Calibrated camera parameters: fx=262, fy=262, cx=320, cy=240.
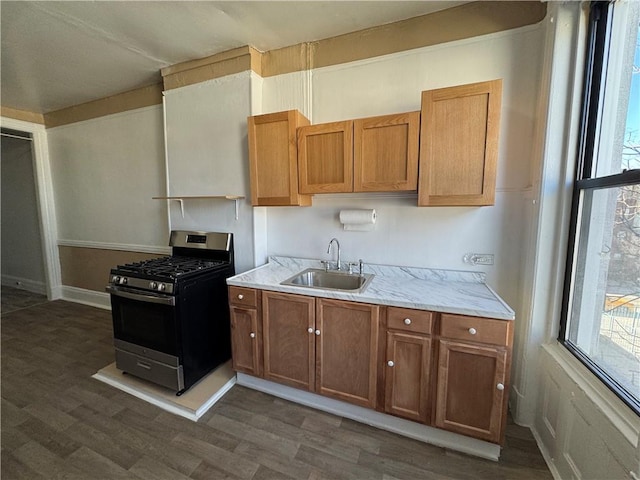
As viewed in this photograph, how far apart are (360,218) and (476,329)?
3.46 ft

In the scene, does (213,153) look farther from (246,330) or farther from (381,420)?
(381,420)

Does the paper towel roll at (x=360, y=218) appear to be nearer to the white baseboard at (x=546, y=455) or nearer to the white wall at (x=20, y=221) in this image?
the white baseboard at (x=546, y=455)

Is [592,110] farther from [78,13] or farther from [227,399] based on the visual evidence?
[78,13]

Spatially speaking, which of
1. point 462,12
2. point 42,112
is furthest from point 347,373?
point 42,112

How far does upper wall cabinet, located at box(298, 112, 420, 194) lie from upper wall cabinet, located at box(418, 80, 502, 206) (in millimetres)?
83

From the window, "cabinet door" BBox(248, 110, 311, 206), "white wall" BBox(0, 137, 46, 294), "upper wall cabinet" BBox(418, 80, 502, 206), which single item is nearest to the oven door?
"cabinet door" BBox(248, 110, 311, 206)

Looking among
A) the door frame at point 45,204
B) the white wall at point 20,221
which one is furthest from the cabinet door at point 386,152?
the white wall at point 20,221

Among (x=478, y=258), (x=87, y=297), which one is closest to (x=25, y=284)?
(x=87, y=297)

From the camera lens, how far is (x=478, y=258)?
6.20ft

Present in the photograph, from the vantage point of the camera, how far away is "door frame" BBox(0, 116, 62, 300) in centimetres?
362

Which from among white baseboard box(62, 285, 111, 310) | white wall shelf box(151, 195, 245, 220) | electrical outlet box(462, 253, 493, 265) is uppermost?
white wall shelf box(151, 195, 245, 220)

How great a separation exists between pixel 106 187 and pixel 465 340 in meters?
4.25

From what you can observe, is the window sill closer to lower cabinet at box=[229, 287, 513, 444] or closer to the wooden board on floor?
lower cabinet at box=[229, 287, 513, 444]

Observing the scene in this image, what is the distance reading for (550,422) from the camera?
150 cm
